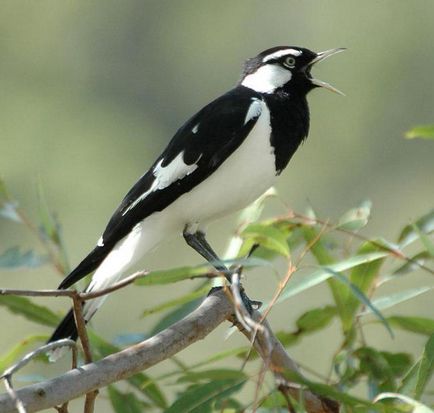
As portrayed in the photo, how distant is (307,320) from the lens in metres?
1.89

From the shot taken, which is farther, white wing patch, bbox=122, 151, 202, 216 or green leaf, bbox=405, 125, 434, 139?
white wing patch, bbox=122, 151, 202, 216

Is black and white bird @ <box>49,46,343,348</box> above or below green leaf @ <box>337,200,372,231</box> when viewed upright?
above

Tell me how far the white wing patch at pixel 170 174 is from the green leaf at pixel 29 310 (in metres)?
0.29

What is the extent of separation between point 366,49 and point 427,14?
615 mm

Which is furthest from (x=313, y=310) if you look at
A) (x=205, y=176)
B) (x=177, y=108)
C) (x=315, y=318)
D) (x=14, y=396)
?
(x=177, y=108)

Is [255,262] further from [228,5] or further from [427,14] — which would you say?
[228,5]

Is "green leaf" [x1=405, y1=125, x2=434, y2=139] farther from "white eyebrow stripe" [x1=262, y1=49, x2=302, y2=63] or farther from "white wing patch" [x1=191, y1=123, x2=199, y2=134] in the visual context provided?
"white eyebrow stripe" [x1=262, y1=49, x2=302, y2=63]

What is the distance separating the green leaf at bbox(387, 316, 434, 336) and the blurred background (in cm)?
363

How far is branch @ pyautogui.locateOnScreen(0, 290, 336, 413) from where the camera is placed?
4.07 ft

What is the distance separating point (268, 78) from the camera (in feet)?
7.77

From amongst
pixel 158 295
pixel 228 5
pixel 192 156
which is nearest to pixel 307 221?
pixel 192 156

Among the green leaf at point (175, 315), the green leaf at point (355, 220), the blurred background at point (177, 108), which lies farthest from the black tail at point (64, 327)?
the blurred background at point (177, 108)

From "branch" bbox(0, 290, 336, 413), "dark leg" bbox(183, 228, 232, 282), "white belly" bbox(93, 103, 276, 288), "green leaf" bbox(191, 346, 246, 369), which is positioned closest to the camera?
"branch" bbox(0, 290, 336, 413)

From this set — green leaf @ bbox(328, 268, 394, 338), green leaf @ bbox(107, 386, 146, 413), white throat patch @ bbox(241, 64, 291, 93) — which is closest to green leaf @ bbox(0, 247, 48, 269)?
green leaf @ bbox(107, 386, 146, 413)
